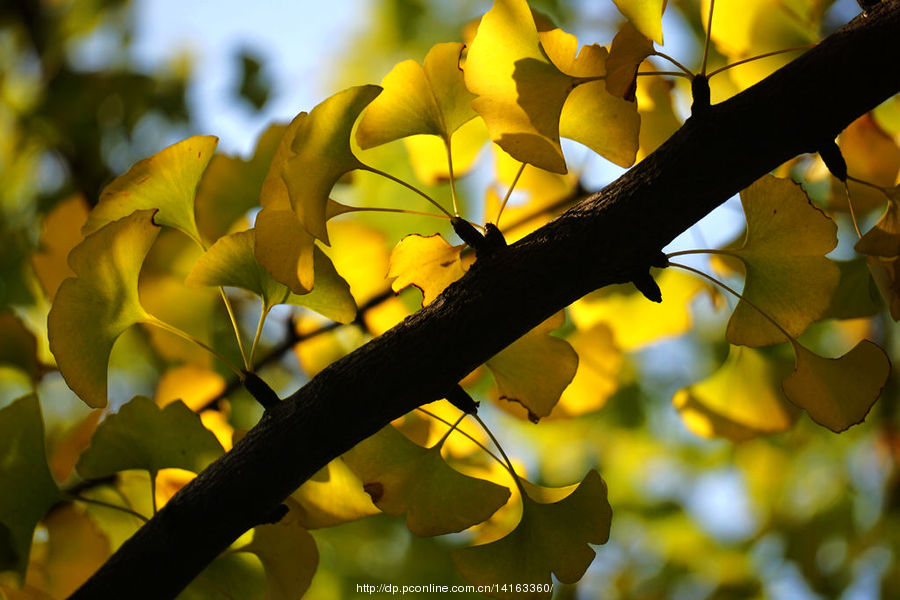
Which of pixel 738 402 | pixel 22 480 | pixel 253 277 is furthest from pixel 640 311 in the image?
pixel 22 480

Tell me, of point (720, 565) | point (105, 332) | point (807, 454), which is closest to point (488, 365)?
point (105, 332)

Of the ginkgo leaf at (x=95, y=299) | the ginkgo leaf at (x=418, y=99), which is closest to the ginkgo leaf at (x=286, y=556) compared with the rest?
the ginkgo leaf at (x=95, y=299)

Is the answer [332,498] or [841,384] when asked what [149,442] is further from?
[841,384]

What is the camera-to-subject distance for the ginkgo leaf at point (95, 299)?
38 centimetres

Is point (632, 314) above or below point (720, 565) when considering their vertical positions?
above

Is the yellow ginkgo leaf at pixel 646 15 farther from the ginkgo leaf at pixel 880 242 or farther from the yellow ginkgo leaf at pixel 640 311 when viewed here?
the yellow ginkgo leaf at pixel 640 311

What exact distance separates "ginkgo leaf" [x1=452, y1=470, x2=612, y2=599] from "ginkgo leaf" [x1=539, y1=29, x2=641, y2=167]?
0.57 feet

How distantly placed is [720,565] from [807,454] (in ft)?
0.79

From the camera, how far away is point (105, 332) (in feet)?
1.34

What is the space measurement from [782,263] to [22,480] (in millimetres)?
470

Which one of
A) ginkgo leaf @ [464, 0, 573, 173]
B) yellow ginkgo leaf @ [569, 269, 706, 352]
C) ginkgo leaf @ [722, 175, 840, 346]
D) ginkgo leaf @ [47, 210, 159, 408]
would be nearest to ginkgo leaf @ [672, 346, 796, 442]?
yellow ginkgo leaf @ [569, 269, 706, 352]

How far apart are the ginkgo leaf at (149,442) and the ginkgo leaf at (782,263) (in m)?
0.30

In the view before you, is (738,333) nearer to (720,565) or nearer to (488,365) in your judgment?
(488,365)

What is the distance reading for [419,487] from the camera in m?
0.41
